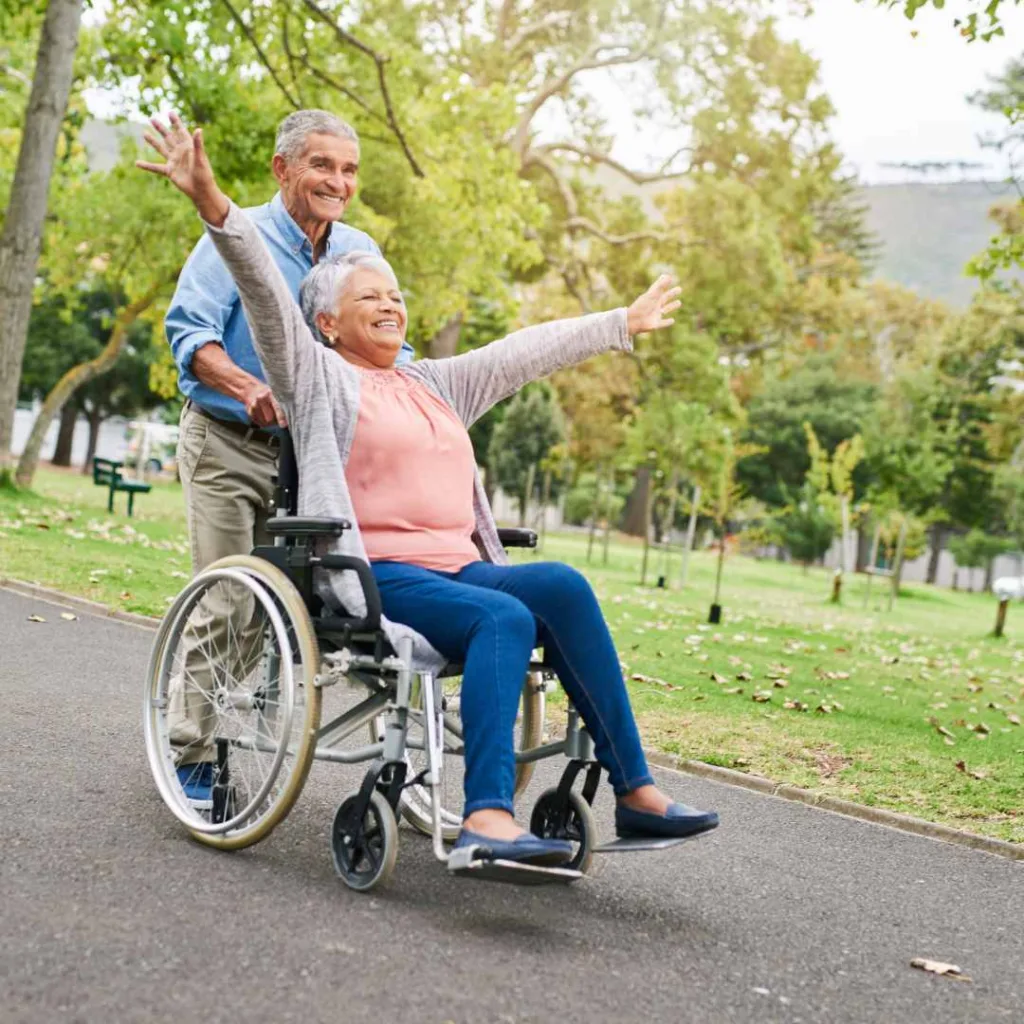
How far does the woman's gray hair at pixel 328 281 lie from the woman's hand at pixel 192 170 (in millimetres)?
504

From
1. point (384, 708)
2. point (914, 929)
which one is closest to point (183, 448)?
point (384, 708)

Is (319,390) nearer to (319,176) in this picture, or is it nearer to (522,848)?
(319,176)

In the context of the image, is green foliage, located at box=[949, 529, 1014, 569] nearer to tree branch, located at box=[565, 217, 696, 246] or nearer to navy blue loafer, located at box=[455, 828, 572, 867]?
A: tree branch, located at box=[565, 217, 696, 246]

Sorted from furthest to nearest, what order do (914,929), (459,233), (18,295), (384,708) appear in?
(459,233), (18,295), (914,929), (384,708)

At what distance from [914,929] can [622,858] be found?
0.85m

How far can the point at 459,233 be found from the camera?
22562 mm

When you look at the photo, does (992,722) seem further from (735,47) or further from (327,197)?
(735,47)

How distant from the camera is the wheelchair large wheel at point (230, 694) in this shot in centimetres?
380

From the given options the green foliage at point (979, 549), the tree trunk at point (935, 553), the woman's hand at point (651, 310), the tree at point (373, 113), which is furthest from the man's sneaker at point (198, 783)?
the tree trunk at point (935, 553)

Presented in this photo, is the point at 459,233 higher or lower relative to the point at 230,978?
higher

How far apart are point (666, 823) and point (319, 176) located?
2.03 meters

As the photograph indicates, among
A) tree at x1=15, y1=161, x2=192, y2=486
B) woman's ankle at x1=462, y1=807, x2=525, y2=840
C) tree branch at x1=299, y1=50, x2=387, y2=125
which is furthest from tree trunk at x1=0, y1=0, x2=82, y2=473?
woman's ankle at x1=462, y1=807, x2=525, y2=840

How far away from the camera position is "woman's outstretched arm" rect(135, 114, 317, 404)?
3633 millimetres

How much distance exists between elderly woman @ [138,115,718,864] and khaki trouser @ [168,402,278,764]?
496mm
